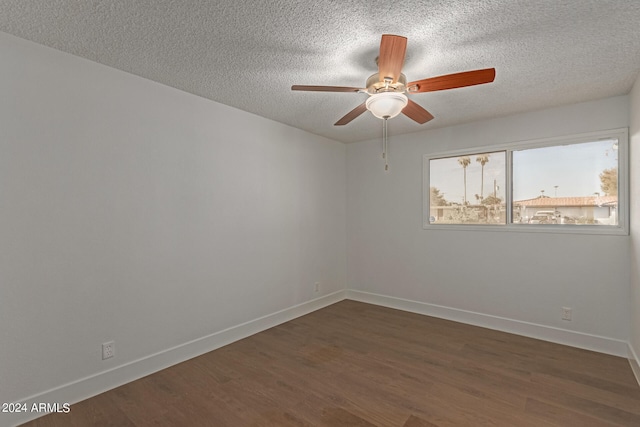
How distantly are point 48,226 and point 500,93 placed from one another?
3.79 metres

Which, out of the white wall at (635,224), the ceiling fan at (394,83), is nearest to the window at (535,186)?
the white wall at (635,224)

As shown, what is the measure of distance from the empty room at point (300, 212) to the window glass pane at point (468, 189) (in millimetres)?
26

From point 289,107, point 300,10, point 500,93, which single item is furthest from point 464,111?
point 300,10

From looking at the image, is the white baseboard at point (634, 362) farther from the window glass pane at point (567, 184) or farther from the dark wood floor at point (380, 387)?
the window glass pane at point (567, 184)

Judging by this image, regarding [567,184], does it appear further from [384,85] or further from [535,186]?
[384,85]

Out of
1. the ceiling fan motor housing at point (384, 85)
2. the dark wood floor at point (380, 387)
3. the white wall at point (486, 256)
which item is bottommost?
the dark wood floor at point (380, 387)

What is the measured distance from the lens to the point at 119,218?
2.45 meters

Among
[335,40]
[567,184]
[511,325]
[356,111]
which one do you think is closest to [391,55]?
[335,40]

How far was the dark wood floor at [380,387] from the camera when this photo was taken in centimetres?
204

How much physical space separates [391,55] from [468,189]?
268 cm

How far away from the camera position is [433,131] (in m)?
4.10

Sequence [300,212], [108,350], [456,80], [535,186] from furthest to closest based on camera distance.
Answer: [300,212] → [535,186] → [108,350] → [456,80]

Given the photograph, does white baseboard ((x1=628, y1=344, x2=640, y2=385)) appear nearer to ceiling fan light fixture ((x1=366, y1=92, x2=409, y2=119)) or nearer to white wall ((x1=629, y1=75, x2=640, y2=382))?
white wall ((x1=629, y1=75, x2=640, y2=382))

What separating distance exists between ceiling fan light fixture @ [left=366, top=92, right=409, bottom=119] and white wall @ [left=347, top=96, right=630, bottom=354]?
1105mm
